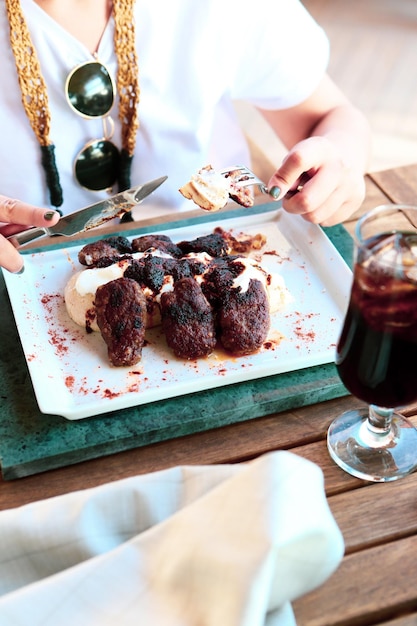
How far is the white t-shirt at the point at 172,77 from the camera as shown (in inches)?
51.4

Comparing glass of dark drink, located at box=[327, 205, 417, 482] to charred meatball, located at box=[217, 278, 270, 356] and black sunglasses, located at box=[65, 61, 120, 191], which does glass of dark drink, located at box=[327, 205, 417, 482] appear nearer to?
charred meatball, located at box=[217, 278, 270, 356]

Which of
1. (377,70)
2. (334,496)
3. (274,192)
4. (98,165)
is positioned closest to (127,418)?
(334,496)

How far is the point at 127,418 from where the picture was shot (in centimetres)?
95

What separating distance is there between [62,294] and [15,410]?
9.8 inches

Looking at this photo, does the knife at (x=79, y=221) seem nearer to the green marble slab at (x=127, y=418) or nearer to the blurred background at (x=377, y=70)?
the green marble slab at (x=127, y=418)

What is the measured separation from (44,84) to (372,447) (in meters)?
0.84

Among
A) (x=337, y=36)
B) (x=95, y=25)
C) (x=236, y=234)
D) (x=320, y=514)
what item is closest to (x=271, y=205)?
(x=236, y=234)

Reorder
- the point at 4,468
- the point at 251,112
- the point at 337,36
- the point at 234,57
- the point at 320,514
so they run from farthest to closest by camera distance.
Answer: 1. the point at 337,36
2. the point at 251,112
3. the point at 234,57
4. the point at 4,468
5. the point at 320,514

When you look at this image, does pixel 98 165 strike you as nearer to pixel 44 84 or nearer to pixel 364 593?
pixel 44 84

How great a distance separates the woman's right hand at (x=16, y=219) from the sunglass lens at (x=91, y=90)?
0.99ft

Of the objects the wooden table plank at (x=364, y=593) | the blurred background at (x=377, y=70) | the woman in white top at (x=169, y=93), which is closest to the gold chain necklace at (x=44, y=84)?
the woman in white top at (x=169, y=93)

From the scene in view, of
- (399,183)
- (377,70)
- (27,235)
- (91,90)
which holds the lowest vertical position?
(377,70)

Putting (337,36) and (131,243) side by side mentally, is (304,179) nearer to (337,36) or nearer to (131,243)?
(131,243)

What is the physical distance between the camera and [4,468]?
879 millimetres
